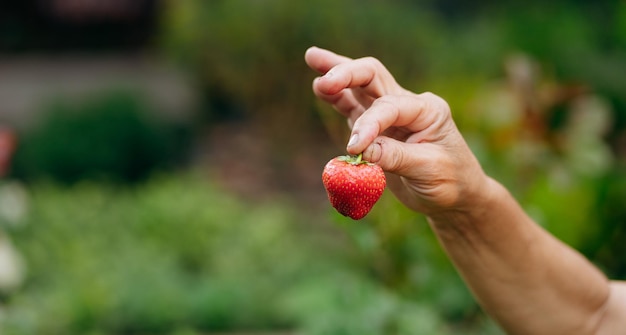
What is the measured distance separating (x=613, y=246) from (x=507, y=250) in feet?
6.63

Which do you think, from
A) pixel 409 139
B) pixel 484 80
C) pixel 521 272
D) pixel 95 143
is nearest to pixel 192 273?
pixel 95 143

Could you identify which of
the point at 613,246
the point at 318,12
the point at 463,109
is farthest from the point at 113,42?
the point at 613,246

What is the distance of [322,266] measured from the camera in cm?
477

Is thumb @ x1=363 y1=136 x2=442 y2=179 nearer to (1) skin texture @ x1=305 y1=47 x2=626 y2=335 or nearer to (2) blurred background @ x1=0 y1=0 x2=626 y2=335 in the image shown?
(1) skin texture @ x1=305 y1=47 x2=626 y2=335

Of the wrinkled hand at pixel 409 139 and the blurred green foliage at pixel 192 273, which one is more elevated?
the wrinkled hand at pixel 409 139

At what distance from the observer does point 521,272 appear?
2.05 m

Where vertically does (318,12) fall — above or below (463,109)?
above

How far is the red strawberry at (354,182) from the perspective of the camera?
1.61m

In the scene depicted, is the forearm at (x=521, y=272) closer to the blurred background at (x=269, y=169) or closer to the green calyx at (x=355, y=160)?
the green calyx at (x=355, y=160)

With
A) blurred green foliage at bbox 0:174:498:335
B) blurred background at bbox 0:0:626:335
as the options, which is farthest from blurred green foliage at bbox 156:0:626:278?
blurred green foliage at bbox 0:174:498:335

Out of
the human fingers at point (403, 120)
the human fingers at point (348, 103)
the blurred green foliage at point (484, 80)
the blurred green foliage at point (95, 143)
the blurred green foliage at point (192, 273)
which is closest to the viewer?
the human fingers at point (403, 120)

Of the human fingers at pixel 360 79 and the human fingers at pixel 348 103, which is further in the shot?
the human fingers at pixel 348 103

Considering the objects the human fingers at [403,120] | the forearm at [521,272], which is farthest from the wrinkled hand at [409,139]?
the forearm at [521,272]

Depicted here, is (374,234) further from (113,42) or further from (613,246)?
(113,42)
